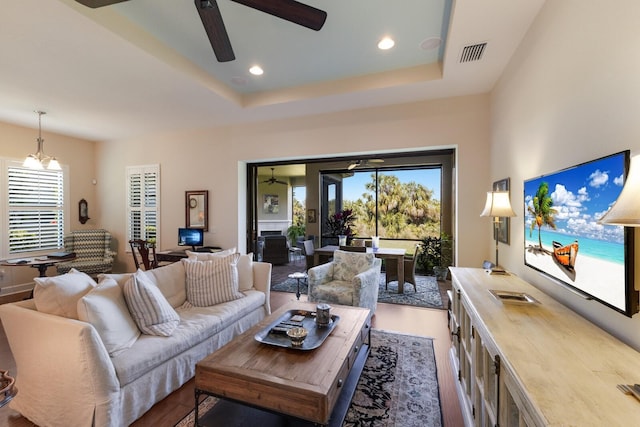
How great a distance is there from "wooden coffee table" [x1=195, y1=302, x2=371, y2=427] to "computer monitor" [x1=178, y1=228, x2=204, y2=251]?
11.4 ft

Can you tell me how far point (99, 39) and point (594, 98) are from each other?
370cm

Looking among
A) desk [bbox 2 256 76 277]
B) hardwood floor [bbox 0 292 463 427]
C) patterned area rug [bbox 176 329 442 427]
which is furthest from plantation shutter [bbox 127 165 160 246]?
A: patterned area rug [bbox 176 329 442 427]

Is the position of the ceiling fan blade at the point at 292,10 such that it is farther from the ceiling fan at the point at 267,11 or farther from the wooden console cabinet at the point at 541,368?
the wooden console cabinet at the point at 541,368

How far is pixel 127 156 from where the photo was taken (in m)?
5.95

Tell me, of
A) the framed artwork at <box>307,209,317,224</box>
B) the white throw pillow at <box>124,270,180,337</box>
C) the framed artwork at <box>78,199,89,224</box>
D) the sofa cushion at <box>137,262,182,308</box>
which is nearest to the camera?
the white throw pillow at <box>124,270,180,337</box>

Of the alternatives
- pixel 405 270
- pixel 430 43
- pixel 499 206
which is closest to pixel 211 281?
pixel 499 206

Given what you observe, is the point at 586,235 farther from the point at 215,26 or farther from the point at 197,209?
the point at 197,209

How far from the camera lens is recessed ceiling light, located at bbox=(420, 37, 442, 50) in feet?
9.43

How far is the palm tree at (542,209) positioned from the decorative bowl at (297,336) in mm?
1794

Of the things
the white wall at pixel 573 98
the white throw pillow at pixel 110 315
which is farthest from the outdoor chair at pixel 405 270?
the white throw pillow at pixel 110 315

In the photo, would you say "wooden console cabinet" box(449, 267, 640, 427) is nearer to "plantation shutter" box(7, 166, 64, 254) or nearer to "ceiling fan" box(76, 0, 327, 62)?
"ceiling fan" box(76, 0, 327, 62)

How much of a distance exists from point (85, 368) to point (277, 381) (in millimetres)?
1190

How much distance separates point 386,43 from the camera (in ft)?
9.68

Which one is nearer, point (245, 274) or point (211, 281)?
point (211, 281)
